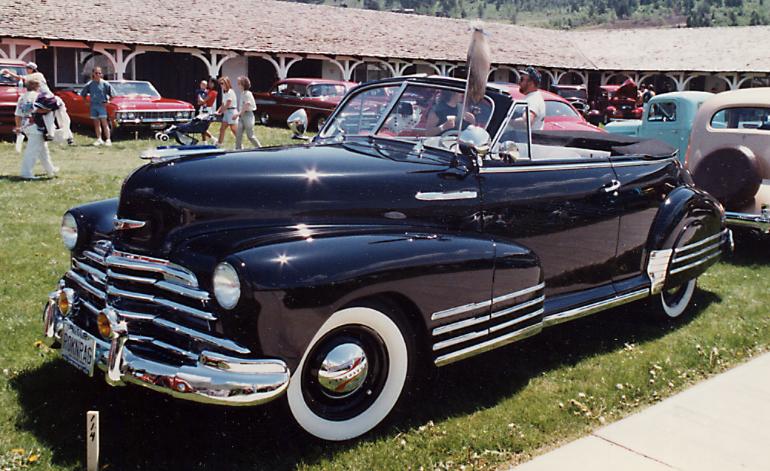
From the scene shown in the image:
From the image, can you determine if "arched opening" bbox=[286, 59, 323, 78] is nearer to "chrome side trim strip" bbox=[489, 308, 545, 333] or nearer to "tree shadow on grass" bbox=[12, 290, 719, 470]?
"tree shadow on grass" bbox=[12, 290, 719, 470]

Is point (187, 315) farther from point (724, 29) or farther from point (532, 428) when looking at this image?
point (724, 29)

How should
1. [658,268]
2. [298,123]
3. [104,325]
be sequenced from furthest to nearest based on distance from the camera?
[298,123] < [658,268] < [104,325]

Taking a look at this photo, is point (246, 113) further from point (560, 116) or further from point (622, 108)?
point (622, 108)

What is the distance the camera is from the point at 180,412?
4.03 m

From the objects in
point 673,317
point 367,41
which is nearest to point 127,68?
point 367,41

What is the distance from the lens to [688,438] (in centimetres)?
405

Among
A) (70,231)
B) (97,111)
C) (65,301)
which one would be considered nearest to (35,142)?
(97,111)

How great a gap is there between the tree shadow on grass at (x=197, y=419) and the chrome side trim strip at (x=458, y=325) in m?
0.53

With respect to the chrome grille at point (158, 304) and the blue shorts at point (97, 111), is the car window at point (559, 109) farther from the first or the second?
the chrome grille at point (158, 304)

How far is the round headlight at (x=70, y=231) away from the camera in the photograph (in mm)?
4305

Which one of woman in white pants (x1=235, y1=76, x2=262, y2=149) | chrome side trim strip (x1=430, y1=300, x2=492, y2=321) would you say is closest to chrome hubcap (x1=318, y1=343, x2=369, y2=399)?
chrome side trim strip (x1=430, y1=300, x2=492, y2=321)

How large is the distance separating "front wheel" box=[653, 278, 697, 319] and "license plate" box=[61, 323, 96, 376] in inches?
163

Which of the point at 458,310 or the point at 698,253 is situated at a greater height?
the point at 458,310

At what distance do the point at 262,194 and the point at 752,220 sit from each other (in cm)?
577
